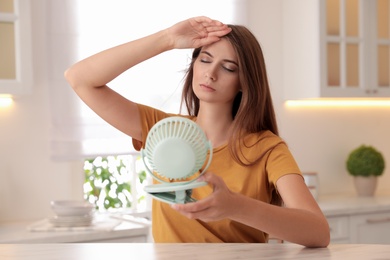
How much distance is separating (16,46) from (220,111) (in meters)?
1.62

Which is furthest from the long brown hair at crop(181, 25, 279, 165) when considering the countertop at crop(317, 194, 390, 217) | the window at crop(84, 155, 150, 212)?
the window at crop(84, 155, 150, 212)

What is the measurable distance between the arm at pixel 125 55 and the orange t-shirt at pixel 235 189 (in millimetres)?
313

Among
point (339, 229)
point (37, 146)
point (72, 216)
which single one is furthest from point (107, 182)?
point (339, 229)

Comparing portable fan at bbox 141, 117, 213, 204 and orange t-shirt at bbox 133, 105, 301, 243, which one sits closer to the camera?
portable fan at bbox 141, 117, 213, 204

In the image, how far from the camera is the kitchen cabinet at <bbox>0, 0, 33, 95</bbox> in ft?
10.9

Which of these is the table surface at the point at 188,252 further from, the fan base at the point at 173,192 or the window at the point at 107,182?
the window at the point at 107,182

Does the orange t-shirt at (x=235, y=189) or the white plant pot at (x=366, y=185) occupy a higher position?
the orange t-shirt at (x=235, y=189)

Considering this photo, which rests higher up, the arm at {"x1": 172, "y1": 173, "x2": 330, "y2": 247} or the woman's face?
the woman's face

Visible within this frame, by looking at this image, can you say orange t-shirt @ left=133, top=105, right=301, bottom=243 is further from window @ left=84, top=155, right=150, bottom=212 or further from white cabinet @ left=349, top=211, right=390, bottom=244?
window @ left=84, top=155, right=150, bottom=212

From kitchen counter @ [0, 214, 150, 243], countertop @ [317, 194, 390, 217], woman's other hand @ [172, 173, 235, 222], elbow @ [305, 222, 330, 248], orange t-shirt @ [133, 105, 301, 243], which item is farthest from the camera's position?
countertop @ [317, 194, 390, 217]

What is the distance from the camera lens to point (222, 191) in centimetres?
148

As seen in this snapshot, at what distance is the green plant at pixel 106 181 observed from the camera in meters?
4.80

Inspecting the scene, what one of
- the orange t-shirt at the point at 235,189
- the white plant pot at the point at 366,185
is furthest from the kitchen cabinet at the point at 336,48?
the orange t-shirt at the point at 235,189

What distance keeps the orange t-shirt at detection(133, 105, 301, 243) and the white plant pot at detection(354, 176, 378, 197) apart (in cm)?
268
